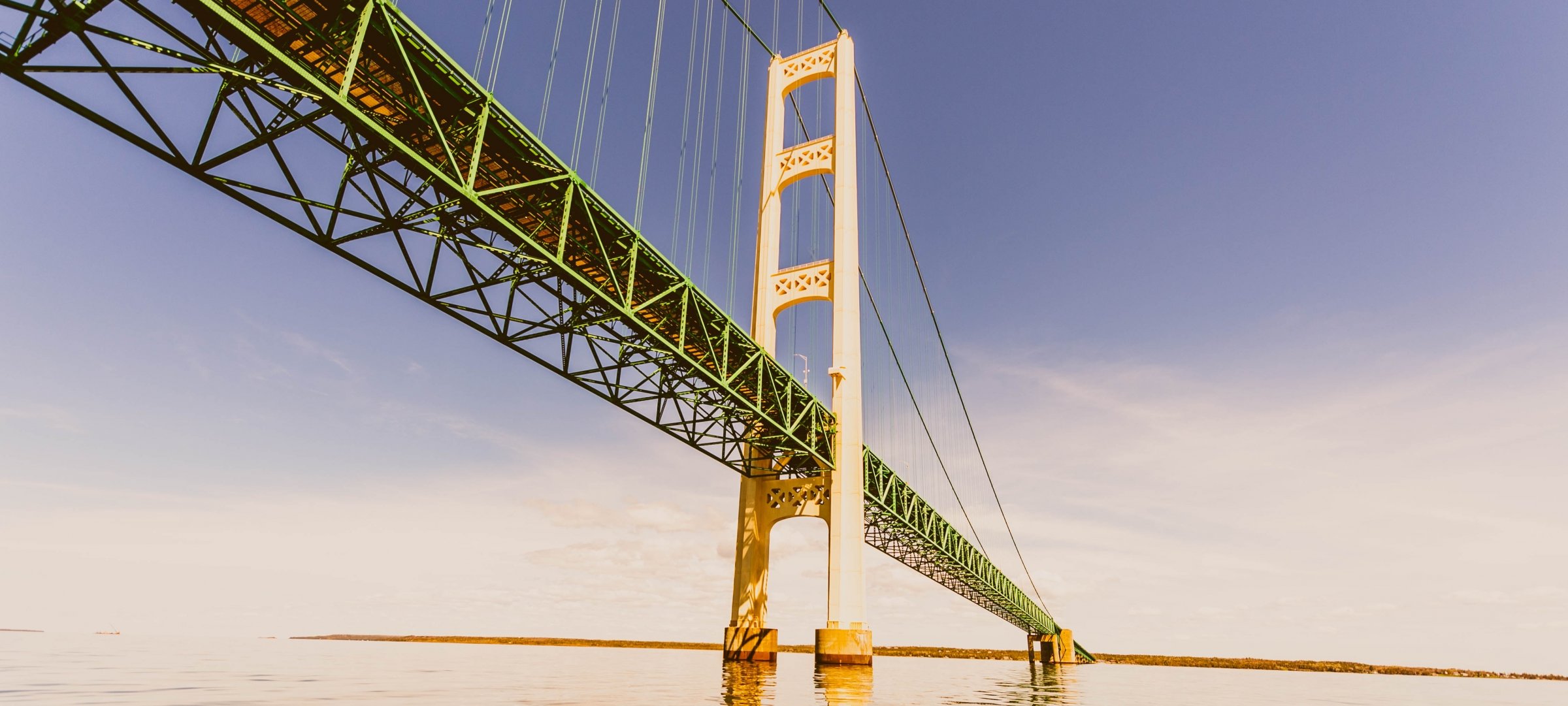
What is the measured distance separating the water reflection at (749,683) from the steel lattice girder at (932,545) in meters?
8.97

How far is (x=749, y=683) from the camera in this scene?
18188mm

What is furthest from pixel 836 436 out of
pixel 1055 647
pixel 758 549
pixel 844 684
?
pixel 1055 647

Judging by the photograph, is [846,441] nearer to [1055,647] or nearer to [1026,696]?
[1026,696]

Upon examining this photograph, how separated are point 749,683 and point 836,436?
11.6 m

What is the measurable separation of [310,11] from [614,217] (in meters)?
6.73

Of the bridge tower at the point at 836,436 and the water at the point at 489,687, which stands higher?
the bridge tower at the point at 836,436

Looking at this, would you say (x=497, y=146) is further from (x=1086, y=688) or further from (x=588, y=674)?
(x=1086, y=688)

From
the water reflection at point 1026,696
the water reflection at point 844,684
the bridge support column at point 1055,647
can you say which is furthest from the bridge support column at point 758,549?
the bridge support column at point 1055,647

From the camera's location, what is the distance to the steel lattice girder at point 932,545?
35.2 meters

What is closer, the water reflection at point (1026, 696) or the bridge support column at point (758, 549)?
the water reflection at point (1026, 696)

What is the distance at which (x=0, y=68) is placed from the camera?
27.6 feet

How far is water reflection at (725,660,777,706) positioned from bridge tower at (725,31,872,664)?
171cm

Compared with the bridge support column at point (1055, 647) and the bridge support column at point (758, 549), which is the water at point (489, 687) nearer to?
the bridge support column at point (758, 549)

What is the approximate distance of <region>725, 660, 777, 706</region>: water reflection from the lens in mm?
13062
